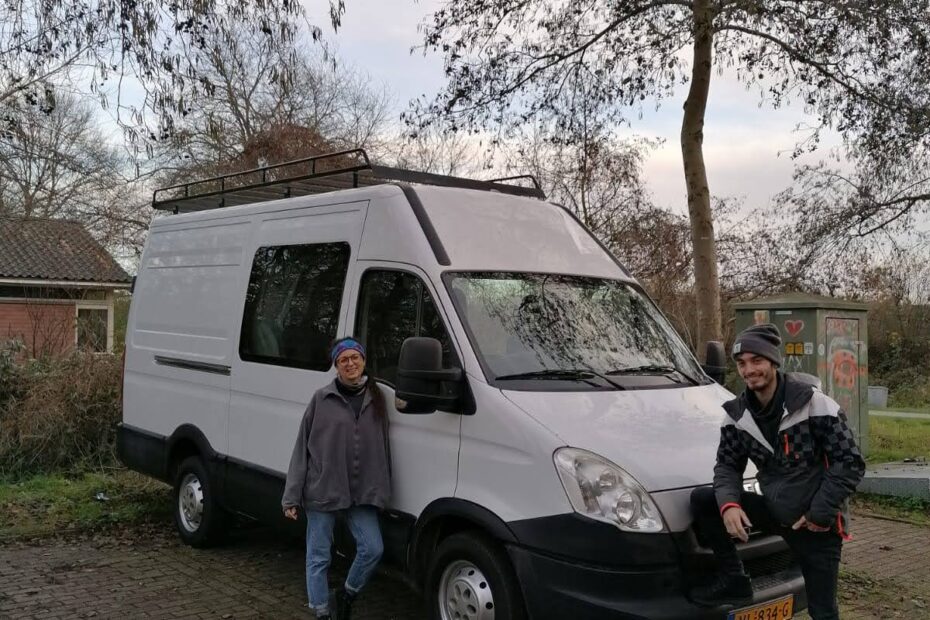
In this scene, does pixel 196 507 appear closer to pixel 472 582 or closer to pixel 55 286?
pixel 472 582

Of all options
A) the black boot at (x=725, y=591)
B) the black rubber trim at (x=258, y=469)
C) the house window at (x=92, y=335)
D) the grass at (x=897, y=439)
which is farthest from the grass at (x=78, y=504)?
the grass at (x=897, y=439)

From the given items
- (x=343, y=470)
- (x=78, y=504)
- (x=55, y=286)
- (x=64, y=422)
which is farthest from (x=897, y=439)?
(x=55, y=286)

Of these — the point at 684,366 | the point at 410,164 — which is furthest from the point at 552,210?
the point at 410,164

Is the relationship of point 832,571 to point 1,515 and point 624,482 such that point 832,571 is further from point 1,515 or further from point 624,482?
point 1,515

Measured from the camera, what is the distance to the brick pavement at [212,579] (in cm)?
532

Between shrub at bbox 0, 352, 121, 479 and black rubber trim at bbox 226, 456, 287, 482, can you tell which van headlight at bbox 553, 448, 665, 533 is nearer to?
black rubber trim at bbox 226, 456, 287, 482

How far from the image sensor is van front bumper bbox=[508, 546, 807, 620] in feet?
11.7

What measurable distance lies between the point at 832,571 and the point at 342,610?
257cm

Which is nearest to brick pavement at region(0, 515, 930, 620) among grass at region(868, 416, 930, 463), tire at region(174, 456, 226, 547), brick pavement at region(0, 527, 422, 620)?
brick pavement at region(0, 527, 422, 620)

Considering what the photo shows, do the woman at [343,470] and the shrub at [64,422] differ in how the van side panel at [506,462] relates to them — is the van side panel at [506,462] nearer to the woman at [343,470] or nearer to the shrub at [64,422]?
the woman at [343,470]

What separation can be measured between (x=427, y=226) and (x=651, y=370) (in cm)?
151

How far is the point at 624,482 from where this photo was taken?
12.1 feet

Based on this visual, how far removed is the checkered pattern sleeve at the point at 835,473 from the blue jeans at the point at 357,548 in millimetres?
2236

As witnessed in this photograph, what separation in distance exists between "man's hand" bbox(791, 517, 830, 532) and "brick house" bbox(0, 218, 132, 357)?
32.8 feet
